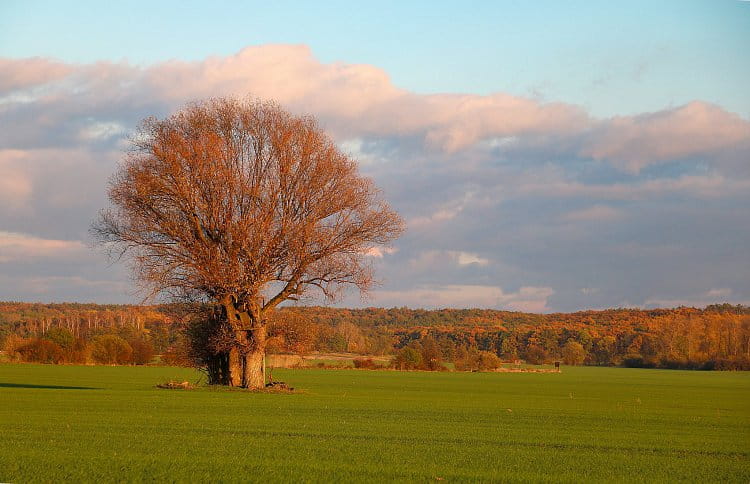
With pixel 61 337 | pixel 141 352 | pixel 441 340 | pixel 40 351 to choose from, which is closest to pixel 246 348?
pixel 40 351

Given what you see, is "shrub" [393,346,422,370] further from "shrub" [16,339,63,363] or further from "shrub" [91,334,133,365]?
"shrub" [16,339,63,363]

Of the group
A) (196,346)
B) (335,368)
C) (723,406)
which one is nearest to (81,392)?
(196,346)

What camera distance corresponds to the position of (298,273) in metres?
40.9

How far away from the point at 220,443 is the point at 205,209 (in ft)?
69.7

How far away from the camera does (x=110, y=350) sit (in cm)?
9094

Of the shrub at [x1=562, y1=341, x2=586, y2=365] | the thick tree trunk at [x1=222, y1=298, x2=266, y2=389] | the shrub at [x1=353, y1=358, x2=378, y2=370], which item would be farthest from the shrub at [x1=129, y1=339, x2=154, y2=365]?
the shrub at [x1=562, y1=341, x2=586, y2=365]

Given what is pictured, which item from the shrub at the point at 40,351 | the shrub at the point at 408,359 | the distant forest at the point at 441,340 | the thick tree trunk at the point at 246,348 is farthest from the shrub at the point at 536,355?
the thick tree trunk at the point at 246,348

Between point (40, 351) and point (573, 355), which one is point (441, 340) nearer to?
point (573, 355)

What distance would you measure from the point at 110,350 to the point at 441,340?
69.1 meters

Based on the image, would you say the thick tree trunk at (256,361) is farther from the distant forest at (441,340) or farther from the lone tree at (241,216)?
the distant forest at (441,340)

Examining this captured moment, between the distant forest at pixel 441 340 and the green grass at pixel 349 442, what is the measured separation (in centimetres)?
4406

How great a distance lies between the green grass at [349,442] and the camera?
621 inches

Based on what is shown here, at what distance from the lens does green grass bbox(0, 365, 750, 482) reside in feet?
51.8

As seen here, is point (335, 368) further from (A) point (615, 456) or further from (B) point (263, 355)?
(A) point (615, 456)
